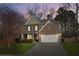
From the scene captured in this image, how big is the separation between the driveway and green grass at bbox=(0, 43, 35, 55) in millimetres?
63

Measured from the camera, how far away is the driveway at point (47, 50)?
8.99 metres

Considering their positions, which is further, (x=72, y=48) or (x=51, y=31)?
(x=51, y=31)

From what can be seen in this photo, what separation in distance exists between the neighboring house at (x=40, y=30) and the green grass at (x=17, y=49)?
0.34 ft

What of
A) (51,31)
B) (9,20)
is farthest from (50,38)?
(9,20)

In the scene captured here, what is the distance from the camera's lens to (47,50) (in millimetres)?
9008

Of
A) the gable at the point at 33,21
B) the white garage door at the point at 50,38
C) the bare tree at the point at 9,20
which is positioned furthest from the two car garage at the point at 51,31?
the bare tree at the point at 9,20

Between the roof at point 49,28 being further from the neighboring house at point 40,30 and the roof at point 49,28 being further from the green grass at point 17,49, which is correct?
the green grass at point 17,49

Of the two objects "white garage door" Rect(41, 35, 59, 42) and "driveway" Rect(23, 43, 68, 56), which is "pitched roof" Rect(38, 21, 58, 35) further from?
"driveway" Rect(23, 43, 68, 56)

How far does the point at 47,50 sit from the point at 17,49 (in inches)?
16.8

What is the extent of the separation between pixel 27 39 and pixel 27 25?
0.20 m

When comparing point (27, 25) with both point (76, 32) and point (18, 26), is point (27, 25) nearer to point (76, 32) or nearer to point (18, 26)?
point (18, 26)

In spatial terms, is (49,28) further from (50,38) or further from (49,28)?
(50,38)

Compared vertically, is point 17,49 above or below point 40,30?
below

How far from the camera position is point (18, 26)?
9070mm
